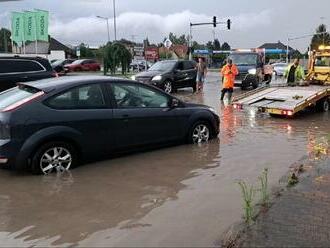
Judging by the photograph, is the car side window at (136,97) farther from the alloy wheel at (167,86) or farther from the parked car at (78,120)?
the alloy wheel at (167,86)

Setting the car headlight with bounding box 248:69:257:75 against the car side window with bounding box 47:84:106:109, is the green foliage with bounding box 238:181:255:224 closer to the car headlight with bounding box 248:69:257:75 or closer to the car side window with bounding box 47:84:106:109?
the car side window with bounding box 47:84:106:109

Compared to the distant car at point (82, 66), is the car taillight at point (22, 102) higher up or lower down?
lower down

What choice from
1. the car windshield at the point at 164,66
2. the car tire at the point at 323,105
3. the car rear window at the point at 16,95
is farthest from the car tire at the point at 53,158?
the car windshield at the point at 164,66

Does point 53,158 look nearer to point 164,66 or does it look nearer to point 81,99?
point 81,99

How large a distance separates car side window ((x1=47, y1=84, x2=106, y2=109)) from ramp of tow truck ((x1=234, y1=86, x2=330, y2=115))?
276 inches

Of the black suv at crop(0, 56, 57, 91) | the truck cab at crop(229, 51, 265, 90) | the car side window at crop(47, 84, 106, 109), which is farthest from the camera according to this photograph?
the truck cab at crop(229, 51, 265, 90)

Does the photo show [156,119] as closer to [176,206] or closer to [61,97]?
[61,97]

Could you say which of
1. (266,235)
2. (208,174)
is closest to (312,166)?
(208,174)

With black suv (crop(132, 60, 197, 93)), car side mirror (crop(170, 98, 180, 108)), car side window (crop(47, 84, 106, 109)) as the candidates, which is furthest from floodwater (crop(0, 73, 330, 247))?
black suv (crop(132, 60, 197, 93))

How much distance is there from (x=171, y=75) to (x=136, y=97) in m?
15.5

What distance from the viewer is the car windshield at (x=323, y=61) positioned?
60.7 ft

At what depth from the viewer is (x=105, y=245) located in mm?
5098

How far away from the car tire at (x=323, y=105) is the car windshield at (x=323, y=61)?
279cm

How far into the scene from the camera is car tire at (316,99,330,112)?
15830 millimetres
